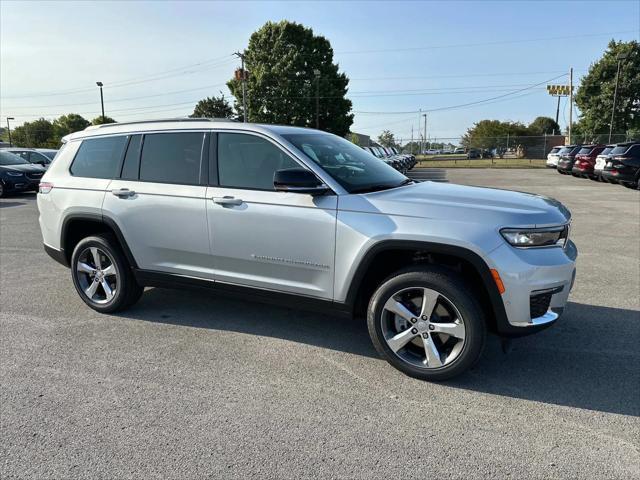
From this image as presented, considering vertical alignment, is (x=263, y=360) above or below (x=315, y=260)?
below

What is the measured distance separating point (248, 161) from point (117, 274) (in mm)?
1783

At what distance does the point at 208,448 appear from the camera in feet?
8.65

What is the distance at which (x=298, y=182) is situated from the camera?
341cm

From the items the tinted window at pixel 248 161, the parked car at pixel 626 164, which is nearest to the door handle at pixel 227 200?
the tinted window at pixel 248 161

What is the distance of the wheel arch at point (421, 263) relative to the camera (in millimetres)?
3133

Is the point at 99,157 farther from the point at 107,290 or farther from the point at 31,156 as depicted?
the point at 31,156

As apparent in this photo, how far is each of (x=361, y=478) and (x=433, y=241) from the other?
1.53 m

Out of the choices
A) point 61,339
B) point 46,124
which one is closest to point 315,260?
point 61,339

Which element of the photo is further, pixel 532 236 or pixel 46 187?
pixel 46 187

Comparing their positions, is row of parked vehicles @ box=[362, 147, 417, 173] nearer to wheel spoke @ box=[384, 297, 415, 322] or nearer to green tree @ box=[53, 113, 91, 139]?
wheel spoke @ box=[384, 297, 415, 322]

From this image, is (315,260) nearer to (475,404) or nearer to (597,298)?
(475,404)

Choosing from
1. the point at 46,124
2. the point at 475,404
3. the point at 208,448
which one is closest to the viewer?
the point at 208,448

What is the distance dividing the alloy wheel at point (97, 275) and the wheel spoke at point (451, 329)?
3045 millimetres

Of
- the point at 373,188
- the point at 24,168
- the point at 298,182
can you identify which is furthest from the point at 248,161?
the point at 24,168
